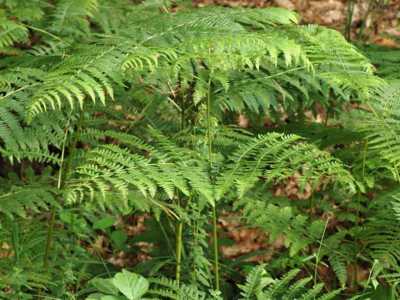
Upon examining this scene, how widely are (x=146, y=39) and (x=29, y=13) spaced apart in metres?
0.80

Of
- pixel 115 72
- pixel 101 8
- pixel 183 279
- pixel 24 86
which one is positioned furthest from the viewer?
pixel 101 8

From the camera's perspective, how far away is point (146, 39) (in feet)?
7.32

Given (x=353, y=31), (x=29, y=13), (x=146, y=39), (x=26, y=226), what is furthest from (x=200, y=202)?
(x=353, y=31)

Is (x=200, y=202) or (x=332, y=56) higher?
(x=332, y=56)

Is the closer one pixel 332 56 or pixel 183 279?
pixel 332 56

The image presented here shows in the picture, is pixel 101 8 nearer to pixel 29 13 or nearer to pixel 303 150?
pixel 29 13

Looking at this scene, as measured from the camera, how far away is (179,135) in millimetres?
2545

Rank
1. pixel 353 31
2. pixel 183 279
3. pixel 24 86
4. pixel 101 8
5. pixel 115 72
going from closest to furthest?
pixel 115 72 → pixel 24 86 → pixel 183 279 → pixel 101 8 → pixel 353 31

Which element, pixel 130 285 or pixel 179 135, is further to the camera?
pixel 179 135

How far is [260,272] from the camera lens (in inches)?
86.1

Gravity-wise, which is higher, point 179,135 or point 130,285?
point 179,135

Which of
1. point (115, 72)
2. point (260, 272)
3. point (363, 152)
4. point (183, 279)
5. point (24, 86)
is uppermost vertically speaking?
point (115, 72)

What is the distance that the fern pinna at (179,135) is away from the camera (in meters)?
2.08

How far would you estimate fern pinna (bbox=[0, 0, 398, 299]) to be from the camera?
208 cm
